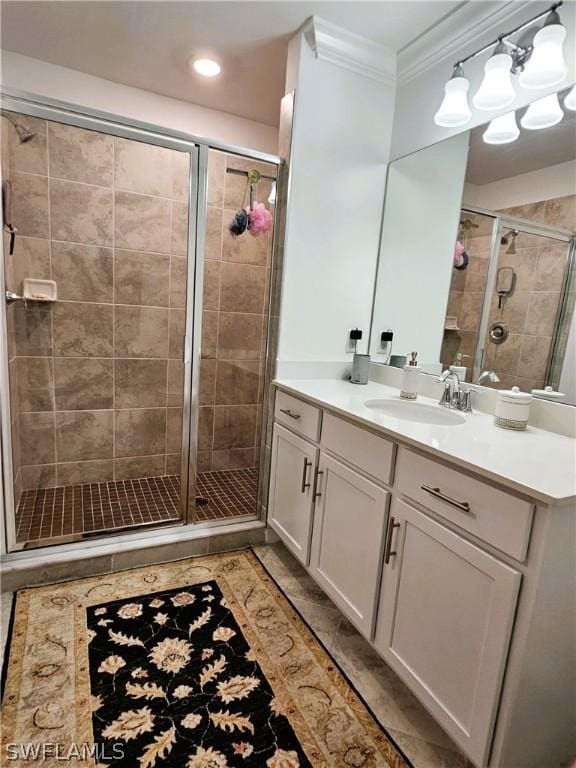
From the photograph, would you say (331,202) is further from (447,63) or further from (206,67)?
(206,67)

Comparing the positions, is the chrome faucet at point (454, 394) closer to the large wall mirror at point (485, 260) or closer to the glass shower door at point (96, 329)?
the large wall mirror at point (485, 260)

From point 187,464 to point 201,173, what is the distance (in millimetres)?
1422

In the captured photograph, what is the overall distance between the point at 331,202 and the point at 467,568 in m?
1.73

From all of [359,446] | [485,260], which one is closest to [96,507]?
[359,446]

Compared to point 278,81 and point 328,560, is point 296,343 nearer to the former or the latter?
point 328,560

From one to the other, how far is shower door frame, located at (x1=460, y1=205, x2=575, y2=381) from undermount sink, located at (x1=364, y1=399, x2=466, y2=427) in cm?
24

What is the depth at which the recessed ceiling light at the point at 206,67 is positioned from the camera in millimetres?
2171

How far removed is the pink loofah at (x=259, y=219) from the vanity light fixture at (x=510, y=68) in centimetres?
87

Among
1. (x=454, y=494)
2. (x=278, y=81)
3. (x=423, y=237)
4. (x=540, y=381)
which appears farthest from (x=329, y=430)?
(x=278, y=81)

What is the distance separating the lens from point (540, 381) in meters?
1.55

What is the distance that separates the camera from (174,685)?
1.38 m

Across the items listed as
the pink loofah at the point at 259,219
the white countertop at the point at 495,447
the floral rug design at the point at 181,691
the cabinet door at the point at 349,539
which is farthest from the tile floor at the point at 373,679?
the pink loofah at the point at 259,219

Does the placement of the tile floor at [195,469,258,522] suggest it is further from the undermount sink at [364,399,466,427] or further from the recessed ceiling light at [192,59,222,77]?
the recessed ceiling light at [192,59,222,77]

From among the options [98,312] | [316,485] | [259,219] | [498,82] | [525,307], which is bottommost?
[316,485]
